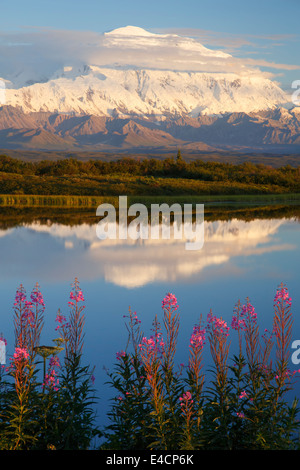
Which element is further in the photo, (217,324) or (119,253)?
(119,253)

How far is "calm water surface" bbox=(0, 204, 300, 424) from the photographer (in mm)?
12375

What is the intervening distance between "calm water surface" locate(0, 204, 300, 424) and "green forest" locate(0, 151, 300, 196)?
3558 centimetres

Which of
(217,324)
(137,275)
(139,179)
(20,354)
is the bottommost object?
(137,275)

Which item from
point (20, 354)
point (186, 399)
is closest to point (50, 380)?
point (20, 354)

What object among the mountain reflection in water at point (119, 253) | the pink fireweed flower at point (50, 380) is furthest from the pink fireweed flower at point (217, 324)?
the mountain reflection in water at point (119, 253)

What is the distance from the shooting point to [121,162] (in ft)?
323

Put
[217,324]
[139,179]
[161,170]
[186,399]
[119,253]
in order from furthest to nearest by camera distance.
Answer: [161,170] < [139,179] < [119,253] < [217,324] < [186,399]

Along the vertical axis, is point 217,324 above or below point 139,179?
below

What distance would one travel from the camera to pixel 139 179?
75.9 m

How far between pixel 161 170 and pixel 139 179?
712 inches

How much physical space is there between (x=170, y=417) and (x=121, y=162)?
303ft

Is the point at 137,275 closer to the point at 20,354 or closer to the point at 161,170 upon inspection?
the point at 20,354

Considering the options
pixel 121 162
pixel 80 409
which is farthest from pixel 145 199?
pixel 80 409
